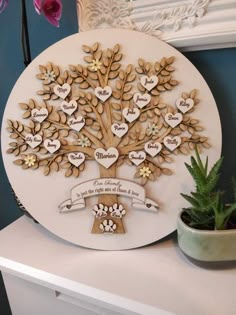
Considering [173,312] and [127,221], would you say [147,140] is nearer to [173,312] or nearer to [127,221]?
[127,221]

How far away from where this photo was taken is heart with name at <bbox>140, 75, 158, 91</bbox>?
59 cm

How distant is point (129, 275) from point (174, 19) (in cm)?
48

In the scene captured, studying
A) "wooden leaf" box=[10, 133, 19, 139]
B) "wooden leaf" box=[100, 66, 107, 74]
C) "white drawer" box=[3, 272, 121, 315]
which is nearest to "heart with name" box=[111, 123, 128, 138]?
"wooden leaf" box=[100, 66, 107, 74]

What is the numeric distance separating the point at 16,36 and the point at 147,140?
1.53 ft

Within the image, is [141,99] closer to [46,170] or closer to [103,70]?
[103,70]

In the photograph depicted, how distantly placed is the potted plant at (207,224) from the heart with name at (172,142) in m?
0.04

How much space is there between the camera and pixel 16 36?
810 mm

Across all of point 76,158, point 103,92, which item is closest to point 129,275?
point 76,158

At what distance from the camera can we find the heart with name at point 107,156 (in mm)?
621

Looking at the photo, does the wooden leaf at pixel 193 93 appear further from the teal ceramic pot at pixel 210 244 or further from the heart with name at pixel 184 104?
the teal ceramic pot at pixel 210 244

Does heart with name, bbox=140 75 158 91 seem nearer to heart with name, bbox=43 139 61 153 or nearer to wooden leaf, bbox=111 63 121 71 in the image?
wooden leaf, bbox=111 63 121 71

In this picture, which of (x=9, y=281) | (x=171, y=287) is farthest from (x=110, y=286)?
(x=9, y=281)

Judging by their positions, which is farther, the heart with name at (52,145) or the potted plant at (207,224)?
Answer: the heart with name at (52,145)

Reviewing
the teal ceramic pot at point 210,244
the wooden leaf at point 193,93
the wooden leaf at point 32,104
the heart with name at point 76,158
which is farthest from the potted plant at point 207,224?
the wooden leaf at point 32,104
